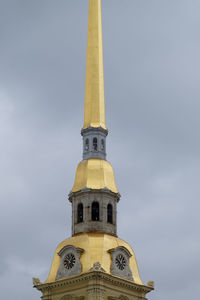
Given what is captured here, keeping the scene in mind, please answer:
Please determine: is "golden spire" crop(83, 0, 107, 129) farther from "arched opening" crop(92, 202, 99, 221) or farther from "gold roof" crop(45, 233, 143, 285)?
"gold roof" crop(45, 233, 143, 285)

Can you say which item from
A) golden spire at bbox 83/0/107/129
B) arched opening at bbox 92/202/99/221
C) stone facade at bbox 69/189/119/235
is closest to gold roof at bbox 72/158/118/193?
stone facade at bbox 69/189/119/235

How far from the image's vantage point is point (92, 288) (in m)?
113

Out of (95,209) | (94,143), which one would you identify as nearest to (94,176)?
(95,209)

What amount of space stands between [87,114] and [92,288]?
2434cm

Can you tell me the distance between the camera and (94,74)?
420 feet

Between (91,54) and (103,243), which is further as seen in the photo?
(91,54)

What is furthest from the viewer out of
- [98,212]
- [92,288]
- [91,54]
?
[91,54]

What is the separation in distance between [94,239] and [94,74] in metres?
23.2

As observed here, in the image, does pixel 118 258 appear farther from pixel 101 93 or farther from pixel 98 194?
pixel 101 93

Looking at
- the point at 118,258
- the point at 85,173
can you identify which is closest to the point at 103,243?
the point at 118,258

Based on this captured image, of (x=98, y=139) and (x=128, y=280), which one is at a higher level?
(x=98, y=139)

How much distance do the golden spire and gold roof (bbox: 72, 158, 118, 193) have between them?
520cm

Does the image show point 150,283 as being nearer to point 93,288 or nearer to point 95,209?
point 93,288

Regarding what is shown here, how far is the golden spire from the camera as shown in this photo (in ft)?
414
